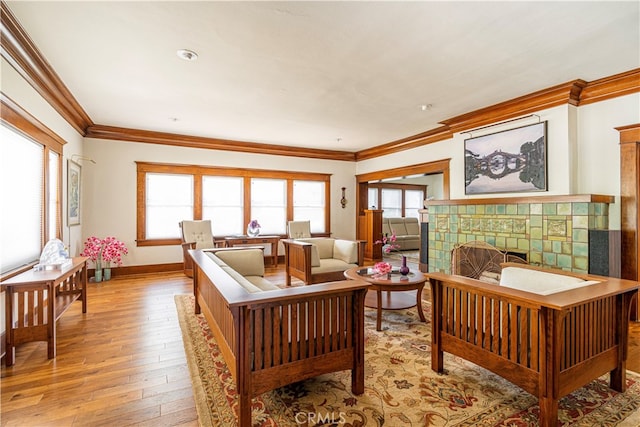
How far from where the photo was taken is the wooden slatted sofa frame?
1631 mm

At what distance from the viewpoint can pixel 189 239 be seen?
544 cm

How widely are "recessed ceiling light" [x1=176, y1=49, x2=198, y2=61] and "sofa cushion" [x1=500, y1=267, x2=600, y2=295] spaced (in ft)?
10.8

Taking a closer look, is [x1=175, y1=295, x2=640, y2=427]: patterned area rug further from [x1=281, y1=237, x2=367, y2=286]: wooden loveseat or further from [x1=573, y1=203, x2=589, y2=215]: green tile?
[x1=281, y1=237, x2=367, y2=286]: wooden loveseat

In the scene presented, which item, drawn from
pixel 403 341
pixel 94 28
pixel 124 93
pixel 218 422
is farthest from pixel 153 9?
pixel 403 341

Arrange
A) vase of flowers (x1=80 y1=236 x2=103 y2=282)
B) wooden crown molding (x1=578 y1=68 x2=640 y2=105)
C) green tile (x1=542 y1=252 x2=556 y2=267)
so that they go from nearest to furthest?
1. wooden crown molding (x1=578 y1=68 x2=640 y2=105)
2. green tile (x1=542 y1=252 x2=556 y2=267)
3. vase of flowers (x1=80 y1=236 x2=103 y2=282)

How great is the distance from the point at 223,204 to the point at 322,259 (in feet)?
9.03

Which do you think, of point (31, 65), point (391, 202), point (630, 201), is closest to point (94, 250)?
point (31, 65)

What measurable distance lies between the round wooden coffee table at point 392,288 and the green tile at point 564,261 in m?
1.65

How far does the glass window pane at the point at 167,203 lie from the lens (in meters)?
5.85

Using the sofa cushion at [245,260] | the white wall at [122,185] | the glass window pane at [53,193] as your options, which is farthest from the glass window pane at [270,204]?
the glass window pane at [53,193]

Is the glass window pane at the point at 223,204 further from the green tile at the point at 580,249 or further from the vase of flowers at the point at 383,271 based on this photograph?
the green tile at the point at 580,249

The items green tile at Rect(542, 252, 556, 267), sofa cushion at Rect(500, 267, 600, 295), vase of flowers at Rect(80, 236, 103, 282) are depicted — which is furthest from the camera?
vase of flowers at Rect(80, 236, 103, 282)

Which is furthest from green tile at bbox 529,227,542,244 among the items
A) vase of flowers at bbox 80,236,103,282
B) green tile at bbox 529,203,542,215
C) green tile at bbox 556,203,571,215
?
vase of flowers at bbox 80,236,103,282

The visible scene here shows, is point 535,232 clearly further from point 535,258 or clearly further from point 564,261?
point 564,261
